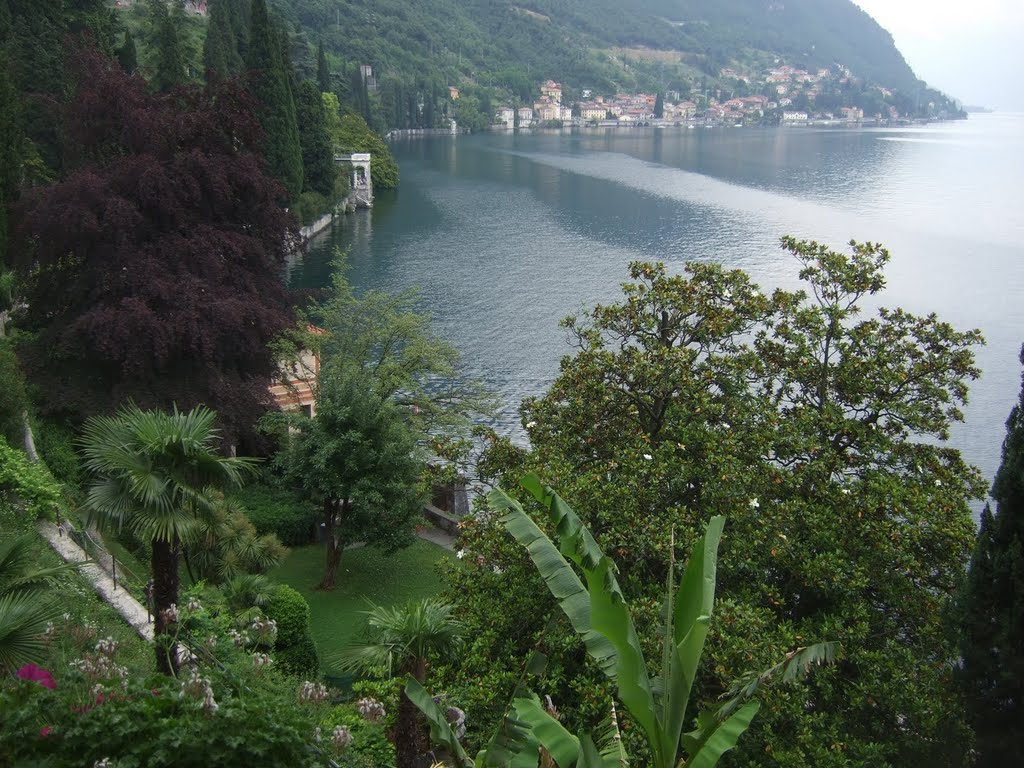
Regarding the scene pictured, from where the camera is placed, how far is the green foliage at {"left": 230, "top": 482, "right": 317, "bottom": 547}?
2036 centimetres

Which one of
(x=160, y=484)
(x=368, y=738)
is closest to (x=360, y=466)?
(x=368, y=738)

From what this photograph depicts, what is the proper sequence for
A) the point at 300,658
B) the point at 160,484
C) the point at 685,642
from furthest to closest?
the point at 300,658, the point at 160,484, the point at 685,642

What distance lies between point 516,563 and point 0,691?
6526 mm

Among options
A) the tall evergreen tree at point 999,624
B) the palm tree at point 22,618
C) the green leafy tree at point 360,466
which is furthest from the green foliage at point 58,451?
the tall evergreen tree at point 999,624

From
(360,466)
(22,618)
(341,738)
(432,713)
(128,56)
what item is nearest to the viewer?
(432,713)

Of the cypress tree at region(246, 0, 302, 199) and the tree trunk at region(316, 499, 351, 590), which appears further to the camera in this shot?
the cypress tree at region(246, 0, 302, 199)

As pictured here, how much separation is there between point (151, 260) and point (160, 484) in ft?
43.6

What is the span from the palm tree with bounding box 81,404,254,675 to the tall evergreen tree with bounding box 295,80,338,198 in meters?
53.3

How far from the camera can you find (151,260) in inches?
791

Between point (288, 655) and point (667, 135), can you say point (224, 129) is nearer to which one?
point (288, 655)

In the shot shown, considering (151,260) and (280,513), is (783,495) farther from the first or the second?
(151,260)

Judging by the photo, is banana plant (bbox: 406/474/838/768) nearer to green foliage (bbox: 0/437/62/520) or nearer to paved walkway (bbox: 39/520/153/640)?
paved walkway (bbox: 39/520/153/640)

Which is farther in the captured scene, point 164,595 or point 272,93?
point 272,93

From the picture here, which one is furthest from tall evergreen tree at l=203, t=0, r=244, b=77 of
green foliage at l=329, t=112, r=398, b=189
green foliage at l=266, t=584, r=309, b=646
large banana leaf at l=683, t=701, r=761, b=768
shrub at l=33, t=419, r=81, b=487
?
large banana leaf at l=683, t=701, r=761, b=768
